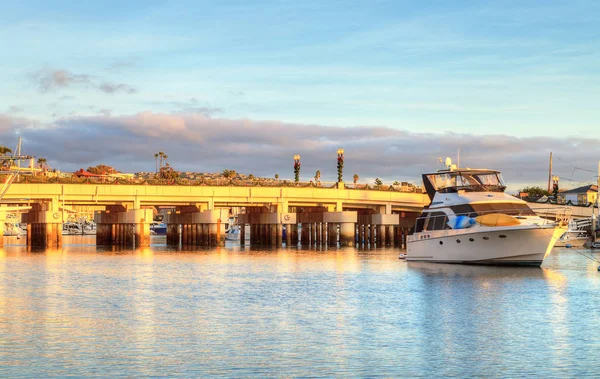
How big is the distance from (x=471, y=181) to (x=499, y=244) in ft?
24.6

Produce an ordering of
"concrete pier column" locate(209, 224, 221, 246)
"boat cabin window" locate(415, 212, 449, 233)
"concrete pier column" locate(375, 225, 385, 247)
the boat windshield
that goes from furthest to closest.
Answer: "concrete pier column" locate(375, 225, 385, 247)
"concrete pier column" locate(209, 224, 221, 246)
the boat windshield
"boat cabin window" locate(415, 212, 449, 233)

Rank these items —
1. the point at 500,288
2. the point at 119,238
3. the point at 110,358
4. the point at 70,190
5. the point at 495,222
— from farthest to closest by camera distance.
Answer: the point at 119,238, the point at 70,190, the point at 495,222, the point at 500,288, the point at 110,358

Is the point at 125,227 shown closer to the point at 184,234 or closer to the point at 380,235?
the point at 184,234

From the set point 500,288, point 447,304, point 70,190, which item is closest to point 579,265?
point 500,288

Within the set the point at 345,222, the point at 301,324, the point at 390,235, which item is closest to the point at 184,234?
the point at 345,222

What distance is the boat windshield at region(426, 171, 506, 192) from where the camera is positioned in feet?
220

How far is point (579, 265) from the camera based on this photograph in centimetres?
7600

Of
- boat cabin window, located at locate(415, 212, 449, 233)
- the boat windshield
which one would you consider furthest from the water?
the boat windshield

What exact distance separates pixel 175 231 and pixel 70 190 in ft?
92.2

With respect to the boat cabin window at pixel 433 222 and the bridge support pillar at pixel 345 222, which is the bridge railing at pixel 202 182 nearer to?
the bridge support pillar at pixel 345 222

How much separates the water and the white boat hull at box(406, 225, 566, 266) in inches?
63.7

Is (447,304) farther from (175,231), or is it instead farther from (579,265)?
(175,231)

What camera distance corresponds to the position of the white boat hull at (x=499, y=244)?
6066 centimetres

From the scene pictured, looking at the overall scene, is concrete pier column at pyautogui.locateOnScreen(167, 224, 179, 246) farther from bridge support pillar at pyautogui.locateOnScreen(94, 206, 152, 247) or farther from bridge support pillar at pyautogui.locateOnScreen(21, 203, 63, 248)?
bridge support pillar at pyautogui.locateOnScreen(21, 203, 63, 248)
